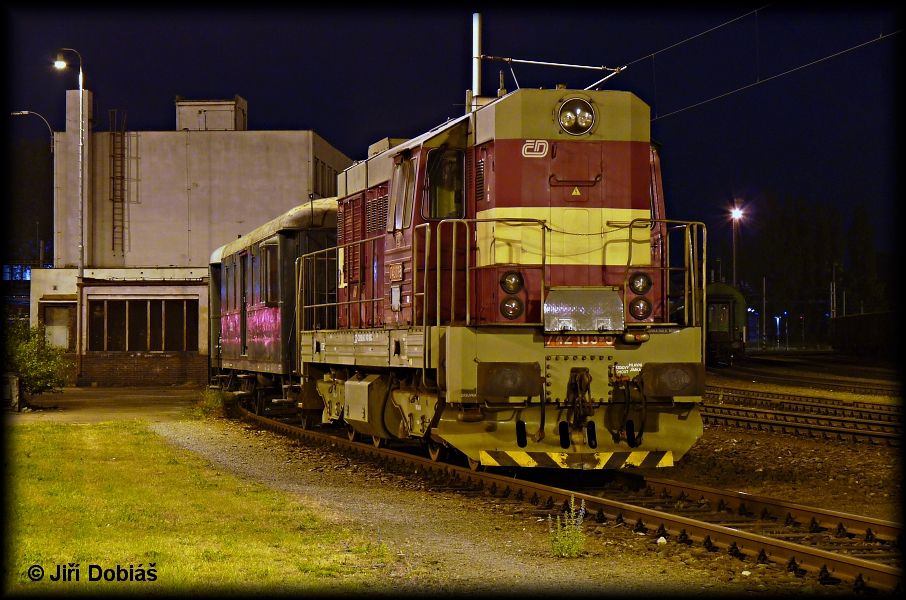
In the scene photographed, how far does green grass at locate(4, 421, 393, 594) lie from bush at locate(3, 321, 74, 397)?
10689mm

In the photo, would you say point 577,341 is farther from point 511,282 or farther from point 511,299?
point 511,282

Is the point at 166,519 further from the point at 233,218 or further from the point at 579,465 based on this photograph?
the point at 233,218

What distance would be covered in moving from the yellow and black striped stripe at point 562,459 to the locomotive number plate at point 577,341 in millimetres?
1051

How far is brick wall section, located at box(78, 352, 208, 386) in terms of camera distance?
35781 mm

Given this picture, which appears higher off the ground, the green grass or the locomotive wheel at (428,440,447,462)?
the locomotive wheel at (428,440,447,462)

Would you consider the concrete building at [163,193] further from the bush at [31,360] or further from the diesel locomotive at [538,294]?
the diesel locomotive at [538,294]

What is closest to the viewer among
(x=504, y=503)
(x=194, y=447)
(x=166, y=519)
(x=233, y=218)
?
(x=166, y=519)

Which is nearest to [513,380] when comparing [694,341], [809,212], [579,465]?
[579,465]

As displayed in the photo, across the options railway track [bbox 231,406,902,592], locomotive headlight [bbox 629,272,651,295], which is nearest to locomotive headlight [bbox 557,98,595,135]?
locomotive headlight [bbox 629,272,651,295]

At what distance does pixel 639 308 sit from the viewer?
37.6ft

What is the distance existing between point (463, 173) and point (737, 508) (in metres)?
4.66

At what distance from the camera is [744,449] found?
1498 cm

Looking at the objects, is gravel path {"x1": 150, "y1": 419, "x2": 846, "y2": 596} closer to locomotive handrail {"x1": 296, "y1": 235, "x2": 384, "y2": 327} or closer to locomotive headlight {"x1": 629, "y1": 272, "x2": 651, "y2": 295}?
locomotive handrail {"x1": 296, "y1": 235, "x2": 384, "y2": 327}

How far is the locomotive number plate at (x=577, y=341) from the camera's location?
1078cm
